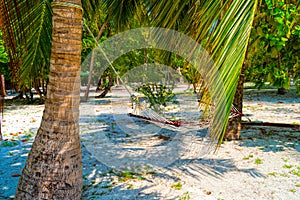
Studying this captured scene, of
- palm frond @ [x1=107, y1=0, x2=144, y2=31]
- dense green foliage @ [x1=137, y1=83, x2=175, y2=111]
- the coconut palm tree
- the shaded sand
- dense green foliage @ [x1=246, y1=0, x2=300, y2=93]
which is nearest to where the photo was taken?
the coconut palm tree

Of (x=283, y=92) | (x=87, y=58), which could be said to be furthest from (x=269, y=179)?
(x=283, y=92)

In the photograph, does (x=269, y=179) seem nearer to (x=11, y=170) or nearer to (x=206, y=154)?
(x=206, y=154)

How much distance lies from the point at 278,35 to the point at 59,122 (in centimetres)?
204

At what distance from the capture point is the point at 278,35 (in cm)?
238

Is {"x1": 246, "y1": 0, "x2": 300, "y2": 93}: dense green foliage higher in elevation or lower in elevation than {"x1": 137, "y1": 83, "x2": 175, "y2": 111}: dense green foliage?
higher

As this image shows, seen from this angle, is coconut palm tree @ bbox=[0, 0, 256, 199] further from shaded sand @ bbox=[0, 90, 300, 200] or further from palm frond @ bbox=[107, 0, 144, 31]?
palm frond @ bbox=[107, 0, 144, 31]

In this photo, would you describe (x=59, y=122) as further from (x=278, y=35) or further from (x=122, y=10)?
(x=122, y=10)

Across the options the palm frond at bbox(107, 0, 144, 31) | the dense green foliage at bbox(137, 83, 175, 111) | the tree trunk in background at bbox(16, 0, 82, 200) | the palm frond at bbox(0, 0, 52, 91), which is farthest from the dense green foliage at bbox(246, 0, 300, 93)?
the dense green foliage at bbox(137, 83, 175, 111)

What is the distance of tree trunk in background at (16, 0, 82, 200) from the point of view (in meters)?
1.94

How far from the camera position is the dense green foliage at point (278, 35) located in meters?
2.25

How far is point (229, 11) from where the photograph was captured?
1162mm

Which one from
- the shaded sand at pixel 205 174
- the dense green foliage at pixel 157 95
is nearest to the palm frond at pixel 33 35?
the shaded sand at pixel 205 174

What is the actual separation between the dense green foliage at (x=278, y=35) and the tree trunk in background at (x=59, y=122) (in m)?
1.41

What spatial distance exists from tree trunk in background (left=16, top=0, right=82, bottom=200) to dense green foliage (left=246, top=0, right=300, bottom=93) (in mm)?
1405
